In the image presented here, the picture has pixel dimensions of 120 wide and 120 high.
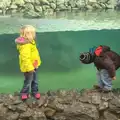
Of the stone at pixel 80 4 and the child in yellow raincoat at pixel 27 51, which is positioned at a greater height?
the child in yellow raincoat at pixel 27 51

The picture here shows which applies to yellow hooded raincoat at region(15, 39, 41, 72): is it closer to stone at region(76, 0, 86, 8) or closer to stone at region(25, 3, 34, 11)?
stone at region(25, 3, 34, 11)

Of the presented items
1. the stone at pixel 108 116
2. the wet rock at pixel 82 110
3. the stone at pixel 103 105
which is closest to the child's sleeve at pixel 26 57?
the wet rock at pixel 82 110

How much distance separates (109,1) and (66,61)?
708 centimetres

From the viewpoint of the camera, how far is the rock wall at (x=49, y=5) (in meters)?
11.6

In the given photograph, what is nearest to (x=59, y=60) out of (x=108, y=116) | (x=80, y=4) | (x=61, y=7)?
(x=108, y=116)

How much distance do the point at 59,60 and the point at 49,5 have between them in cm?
627

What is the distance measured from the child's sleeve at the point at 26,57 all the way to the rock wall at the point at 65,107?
48cm

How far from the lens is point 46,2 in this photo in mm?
12305

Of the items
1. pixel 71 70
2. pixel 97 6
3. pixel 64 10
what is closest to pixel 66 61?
pixel 71 70

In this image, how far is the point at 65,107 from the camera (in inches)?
181

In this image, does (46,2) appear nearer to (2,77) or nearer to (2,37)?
(2,37)

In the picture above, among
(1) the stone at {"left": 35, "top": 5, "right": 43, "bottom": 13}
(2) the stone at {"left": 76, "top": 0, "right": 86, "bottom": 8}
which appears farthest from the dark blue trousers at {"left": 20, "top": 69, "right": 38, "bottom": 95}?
(2) the stone at {"left": 76, "top": 0, "right": 86, "bottom": 8}

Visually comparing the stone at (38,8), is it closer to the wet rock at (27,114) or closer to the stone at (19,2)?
the stone at (19,2)

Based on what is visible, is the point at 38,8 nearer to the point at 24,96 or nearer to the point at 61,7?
the point at 61,7
